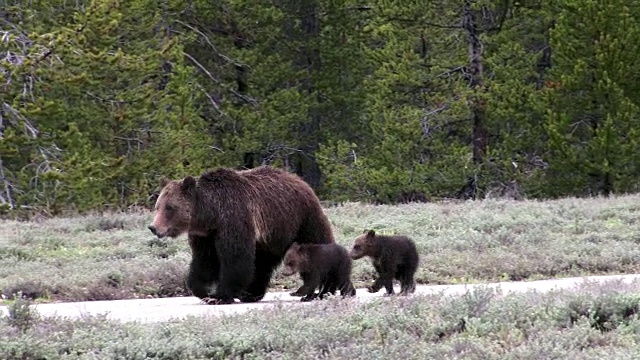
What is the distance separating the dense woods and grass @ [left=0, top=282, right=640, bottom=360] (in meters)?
18.6

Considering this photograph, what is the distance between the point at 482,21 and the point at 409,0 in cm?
311

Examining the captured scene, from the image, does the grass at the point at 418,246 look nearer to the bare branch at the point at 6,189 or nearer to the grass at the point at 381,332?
the grass at the point at 381,332

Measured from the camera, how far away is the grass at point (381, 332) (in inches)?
289

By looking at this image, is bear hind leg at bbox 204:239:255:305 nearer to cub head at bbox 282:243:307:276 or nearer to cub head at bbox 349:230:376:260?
cub head at bbox 282:243:307:276

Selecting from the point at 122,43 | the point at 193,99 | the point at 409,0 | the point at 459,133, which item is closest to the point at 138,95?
the point at 122,43

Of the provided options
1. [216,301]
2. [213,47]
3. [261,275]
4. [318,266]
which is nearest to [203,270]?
[216,301]

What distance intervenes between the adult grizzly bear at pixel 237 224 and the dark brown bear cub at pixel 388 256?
0.47 m

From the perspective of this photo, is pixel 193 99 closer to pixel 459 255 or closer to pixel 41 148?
pixel 41 148

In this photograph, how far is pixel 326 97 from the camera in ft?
134

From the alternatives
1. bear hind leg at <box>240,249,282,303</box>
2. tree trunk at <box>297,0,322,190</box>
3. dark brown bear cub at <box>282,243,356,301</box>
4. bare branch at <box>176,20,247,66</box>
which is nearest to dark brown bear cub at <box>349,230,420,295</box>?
dark brown bear cub at <box>282,243,356,301</box>

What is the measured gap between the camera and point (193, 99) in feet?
122

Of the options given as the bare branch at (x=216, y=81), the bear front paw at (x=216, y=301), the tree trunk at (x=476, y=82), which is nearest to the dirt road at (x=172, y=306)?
the bear front paw at (x=216, y=301)

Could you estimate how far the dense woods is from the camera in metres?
28.5

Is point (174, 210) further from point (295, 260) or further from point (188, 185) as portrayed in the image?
point (295, 260)
